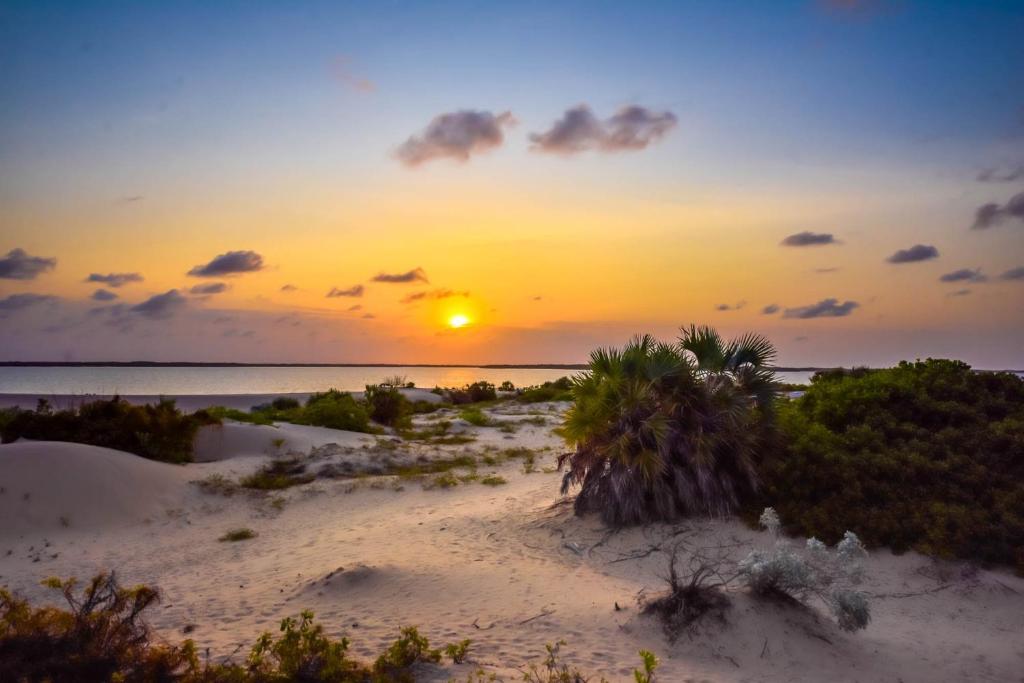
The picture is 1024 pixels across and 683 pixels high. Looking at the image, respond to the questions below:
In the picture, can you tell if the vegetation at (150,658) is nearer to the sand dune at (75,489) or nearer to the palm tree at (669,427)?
the palm tree at (669,427)

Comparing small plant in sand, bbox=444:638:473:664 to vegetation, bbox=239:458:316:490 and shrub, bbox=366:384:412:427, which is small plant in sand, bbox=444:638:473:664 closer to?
vegetation, bbox=239:458:316:490

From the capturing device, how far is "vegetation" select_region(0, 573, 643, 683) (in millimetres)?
5309

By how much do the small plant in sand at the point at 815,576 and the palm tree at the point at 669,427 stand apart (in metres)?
2.82

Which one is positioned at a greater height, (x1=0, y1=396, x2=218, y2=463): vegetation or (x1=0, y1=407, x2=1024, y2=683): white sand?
(x1=0, y1=396, x2=218, y2=463): vegetation

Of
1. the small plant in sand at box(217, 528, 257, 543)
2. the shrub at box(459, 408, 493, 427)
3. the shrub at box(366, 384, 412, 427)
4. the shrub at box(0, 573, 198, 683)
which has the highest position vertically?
the shrub at box(366, 384, 412, 427)

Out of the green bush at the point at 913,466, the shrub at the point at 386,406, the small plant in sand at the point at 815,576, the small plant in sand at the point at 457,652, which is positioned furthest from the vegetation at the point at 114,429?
the small plant in sand at the point at 815,576

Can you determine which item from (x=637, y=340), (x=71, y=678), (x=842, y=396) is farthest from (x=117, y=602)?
(x=842, y=396)

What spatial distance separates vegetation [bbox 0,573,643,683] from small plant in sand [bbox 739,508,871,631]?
6.30 ft

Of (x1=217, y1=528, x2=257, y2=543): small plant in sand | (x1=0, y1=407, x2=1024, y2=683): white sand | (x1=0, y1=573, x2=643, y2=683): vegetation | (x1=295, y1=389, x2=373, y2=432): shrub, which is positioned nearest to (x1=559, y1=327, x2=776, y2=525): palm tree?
(x1=0, y1=407, x2=1024, y2=683): white sand

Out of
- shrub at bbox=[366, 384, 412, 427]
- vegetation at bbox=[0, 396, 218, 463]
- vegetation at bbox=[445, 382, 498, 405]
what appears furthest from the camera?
vegetation at bbox=[445, 382, 498, 405]

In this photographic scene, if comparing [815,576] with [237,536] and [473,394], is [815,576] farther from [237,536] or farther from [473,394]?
[473,394]

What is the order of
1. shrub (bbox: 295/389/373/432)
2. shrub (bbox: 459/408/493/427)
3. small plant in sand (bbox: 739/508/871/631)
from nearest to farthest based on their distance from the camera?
1. small plant in sand (bbox: 739/508/871/631)
2. shrub (bbox: 295/389/373/432)
3. shrub (bbox: 459/408/493/427)

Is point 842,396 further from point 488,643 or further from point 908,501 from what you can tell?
point 488,643

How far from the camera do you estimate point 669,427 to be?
10055 millimetres
